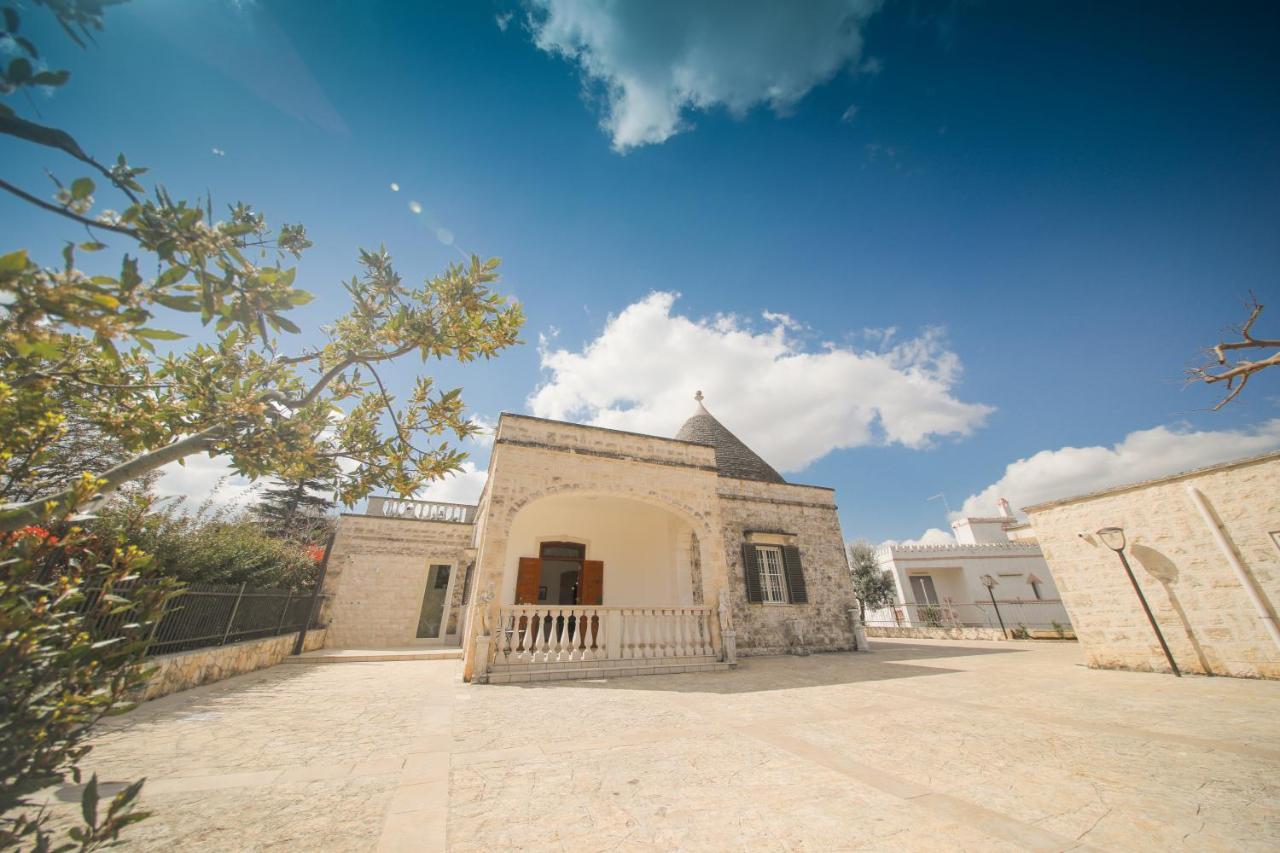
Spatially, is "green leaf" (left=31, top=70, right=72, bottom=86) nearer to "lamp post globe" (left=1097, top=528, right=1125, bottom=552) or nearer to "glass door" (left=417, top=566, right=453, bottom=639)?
"lamp post globe" (left=1097, top=528, right=1125, bottom=552)

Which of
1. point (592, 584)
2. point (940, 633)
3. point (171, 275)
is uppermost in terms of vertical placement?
point (171, 275)

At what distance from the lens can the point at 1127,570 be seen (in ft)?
22.7

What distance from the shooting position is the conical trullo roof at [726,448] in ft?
40.7

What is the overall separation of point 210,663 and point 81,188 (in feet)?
23.9

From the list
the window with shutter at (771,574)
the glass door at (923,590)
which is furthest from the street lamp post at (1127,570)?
the glass door at (923,590)

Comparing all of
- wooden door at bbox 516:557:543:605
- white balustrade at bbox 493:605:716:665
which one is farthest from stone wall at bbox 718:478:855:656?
wooden door at bbox 516:557:543:605

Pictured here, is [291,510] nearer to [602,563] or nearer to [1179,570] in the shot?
[602,563]

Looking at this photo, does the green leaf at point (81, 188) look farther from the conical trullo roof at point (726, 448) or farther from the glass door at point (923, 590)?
the glass door at point (923, 590)

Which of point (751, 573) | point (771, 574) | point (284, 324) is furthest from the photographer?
→ point (771, 574)

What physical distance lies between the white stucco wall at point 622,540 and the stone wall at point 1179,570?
23.3 feet

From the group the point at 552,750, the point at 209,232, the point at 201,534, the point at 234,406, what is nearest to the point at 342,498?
the point at 234,406

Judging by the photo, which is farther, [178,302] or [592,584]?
[592,584]

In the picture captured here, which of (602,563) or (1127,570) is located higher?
(602,563)

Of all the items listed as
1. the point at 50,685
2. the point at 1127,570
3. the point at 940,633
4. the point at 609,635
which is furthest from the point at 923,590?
the point at 50,685
